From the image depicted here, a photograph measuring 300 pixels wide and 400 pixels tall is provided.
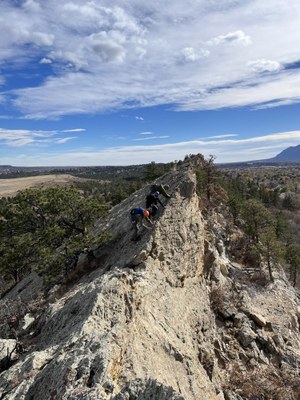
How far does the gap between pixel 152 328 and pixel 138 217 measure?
744 centimetres

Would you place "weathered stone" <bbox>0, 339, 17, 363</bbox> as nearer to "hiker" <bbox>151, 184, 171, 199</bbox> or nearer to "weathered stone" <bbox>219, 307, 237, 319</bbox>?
"hiker" <bbox>151, 184, 171, 199</bbox>

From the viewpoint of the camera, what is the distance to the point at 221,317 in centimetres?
2236

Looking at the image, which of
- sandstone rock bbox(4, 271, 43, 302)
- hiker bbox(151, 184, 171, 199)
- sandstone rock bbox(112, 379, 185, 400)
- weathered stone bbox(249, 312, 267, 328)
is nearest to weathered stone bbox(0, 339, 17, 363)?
sandstone rock bbox(112, 379, 185, 400)

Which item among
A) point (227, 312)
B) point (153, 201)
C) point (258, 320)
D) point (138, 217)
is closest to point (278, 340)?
point (258, 320)

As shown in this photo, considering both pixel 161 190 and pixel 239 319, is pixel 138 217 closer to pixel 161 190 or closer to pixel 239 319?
pixel 161 190

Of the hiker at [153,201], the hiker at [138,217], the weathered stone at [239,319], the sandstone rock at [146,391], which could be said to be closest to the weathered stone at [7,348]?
the sandstone rock at [146,391]

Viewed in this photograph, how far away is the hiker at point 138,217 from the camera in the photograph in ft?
64.7

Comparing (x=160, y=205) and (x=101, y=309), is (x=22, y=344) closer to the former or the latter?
(x=101, y=309)

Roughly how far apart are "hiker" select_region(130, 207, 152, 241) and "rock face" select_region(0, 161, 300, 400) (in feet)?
2.04

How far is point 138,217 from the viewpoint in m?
20.2

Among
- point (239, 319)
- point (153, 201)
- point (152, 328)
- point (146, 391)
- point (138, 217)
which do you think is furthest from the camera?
point (239, 319)

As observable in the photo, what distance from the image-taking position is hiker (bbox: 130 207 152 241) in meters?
19.7

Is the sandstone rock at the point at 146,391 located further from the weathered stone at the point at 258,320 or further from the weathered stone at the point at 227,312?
the weathered stone at the point at 258,320

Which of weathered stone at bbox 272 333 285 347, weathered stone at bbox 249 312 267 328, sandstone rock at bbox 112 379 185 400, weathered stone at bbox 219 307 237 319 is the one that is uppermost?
sandstone rock at bbox 112 379 185 400
